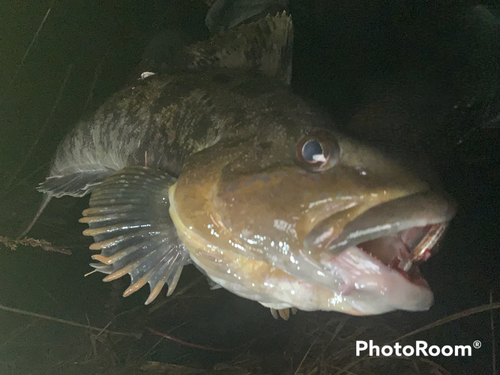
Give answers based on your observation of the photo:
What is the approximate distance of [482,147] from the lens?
698 mm

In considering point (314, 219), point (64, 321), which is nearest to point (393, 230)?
point (314, 219)

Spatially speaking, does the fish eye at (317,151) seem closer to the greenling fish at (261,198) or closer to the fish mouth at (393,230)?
the greenling fish at (261,198)

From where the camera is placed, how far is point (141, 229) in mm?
822

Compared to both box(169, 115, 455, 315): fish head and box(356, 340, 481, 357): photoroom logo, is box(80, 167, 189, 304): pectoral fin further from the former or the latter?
box(356, 340, 481, 357): photoroom logo

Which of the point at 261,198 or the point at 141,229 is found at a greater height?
the point at 261,198

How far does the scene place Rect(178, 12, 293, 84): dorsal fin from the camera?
0.88 metres

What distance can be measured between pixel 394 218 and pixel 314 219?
13 centimetres

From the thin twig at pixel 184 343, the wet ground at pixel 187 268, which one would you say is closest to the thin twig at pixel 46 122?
the wet ground at pixel 187 268

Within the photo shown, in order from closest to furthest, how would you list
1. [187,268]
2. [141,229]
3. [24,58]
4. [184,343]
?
[141,229]
[184,343]
[187,268]
[24,58]

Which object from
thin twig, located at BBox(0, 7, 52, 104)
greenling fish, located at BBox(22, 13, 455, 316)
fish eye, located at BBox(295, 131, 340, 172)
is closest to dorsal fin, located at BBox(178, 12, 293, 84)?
greenling fish, located at BBox(22, 13, 455, 316)

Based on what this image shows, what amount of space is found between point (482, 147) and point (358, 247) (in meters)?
0.45

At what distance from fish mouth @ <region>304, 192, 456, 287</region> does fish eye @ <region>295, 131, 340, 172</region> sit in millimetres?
107

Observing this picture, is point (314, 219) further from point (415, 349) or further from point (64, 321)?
point (64, 321)

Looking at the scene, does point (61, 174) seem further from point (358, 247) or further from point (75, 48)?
point (358, 247)
